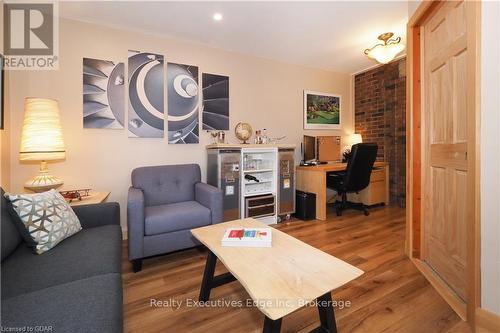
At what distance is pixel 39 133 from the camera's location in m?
1.88

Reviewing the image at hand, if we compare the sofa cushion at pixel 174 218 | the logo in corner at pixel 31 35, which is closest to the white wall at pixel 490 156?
→ the sofa cushion at pixel 174 218

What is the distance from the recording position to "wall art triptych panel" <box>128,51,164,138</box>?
2.74 metres

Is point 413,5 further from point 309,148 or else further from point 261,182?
point 261,182

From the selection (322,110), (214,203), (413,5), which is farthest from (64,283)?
(322,110)

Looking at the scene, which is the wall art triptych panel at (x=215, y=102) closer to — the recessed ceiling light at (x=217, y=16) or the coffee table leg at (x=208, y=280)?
the recessed ceiling light at (x=217, y=16)

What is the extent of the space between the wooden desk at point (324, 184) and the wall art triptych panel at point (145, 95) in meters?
2.17

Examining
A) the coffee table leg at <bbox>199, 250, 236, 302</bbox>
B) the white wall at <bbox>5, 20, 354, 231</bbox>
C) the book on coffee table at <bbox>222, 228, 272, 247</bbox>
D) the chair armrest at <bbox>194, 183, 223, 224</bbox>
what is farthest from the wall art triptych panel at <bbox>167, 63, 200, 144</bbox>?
the book on coffee table at <bbox>222, 228, 272, 247</bbox>

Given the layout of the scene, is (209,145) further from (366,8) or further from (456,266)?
(456,266)

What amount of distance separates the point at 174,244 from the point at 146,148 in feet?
4.36

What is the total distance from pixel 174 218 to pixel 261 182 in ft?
4.77

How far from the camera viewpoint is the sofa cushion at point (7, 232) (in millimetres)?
1236

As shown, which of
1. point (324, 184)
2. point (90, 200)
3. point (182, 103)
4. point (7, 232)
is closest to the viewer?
point (7, 232)

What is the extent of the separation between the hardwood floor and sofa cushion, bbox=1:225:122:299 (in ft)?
1.40

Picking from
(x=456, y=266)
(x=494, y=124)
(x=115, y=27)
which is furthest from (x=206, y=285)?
(x=115, y=27)
